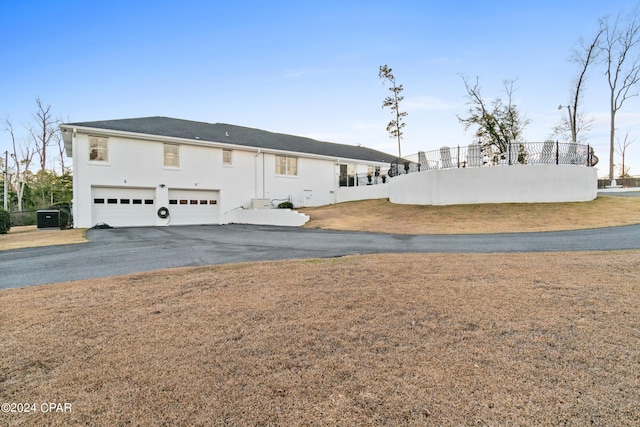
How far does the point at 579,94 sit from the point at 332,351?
3689 centimetres

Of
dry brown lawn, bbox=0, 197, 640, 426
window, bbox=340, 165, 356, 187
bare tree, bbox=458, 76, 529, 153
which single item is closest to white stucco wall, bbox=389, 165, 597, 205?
window, bbox=340, 165, 356, 187

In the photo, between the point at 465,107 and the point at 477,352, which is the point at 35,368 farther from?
the point at 465,107

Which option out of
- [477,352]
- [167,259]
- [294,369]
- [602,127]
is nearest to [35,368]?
[294,369]

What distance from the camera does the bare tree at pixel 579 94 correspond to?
26.6 metres

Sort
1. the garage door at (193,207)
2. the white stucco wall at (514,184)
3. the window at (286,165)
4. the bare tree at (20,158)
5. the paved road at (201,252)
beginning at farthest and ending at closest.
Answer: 1. the bare tree at (20,158)
2. the window at (286,165)
3. the garage door at (193,207)
4. the white stucco wall at (514,184)
5. the paved road at (201,252)

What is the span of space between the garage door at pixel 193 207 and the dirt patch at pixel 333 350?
15421 millimetres

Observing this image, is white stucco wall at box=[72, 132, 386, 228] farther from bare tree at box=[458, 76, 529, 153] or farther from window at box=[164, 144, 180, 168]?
bare tree at box=[458, 76, 529, 153]

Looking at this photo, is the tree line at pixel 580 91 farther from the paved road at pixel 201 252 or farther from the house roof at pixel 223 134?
the paved road at pixel 201 252

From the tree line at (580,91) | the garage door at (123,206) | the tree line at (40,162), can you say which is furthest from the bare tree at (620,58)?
the tree line at (40,162)

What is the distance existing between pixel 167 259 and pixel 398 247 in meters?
6.13

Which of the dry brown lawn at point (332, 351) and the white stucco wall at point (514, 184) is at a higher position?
the white stucco wall at point (514, 184)

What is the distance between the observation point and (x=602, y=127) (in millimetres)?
29125

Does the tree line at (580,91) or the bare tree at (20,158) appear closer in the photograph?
the tree line at (580,91)

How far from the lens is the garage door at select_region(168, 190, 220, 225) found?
762 inches
